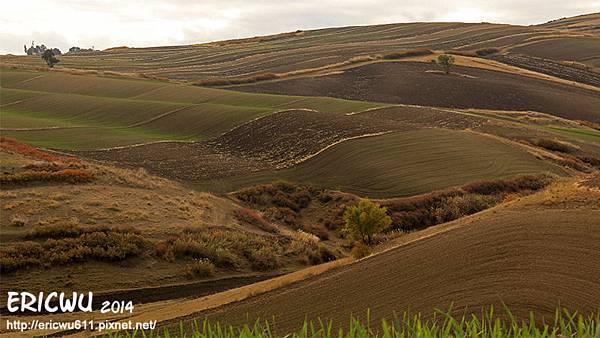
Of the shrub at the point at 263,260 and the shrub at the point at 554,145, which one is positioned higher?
the shrub at the point at 554,145

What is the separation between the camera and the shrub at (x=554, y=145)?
5740 cm

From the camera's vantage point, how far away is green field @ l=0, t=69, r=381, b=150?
66.7 m

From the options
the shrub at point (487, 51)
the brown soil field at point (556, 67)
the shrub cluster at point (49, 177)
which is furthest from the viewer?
the shrub at point (487, 51)

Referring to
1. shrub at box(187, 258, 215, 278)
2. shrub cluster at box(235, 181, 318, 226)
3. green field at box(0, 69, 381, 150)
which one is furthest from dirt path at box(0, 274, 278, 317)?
green field at box(0, 69, 381, 150)

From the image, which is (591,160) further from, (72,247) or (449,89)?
(449,89)

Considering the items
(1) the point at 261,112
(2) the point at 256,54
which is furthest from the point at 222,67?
(1) the point at 261,112

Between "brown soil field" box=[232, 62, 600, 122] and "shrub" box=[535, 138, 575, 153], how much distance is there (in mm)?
31222

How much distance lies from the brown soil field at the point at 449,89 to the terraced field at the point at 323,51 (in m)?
16.8

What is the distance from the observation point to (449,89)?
325 feet

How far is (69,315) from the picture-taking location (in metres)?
22.9

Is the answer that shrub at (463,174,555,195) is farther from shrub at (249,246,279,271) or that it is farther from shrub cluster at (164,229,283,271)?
shrub at (249,246,279,271)

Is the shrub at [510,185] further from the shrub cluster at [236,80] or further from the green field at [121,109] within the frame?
the shrub cluster at [236,80]

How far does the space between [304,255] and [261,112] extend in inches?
1622

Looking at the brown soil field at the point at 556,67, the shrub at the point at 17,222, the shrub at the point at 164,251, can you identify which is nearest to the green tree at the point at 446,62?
the brown soil field at the point at 556,67
